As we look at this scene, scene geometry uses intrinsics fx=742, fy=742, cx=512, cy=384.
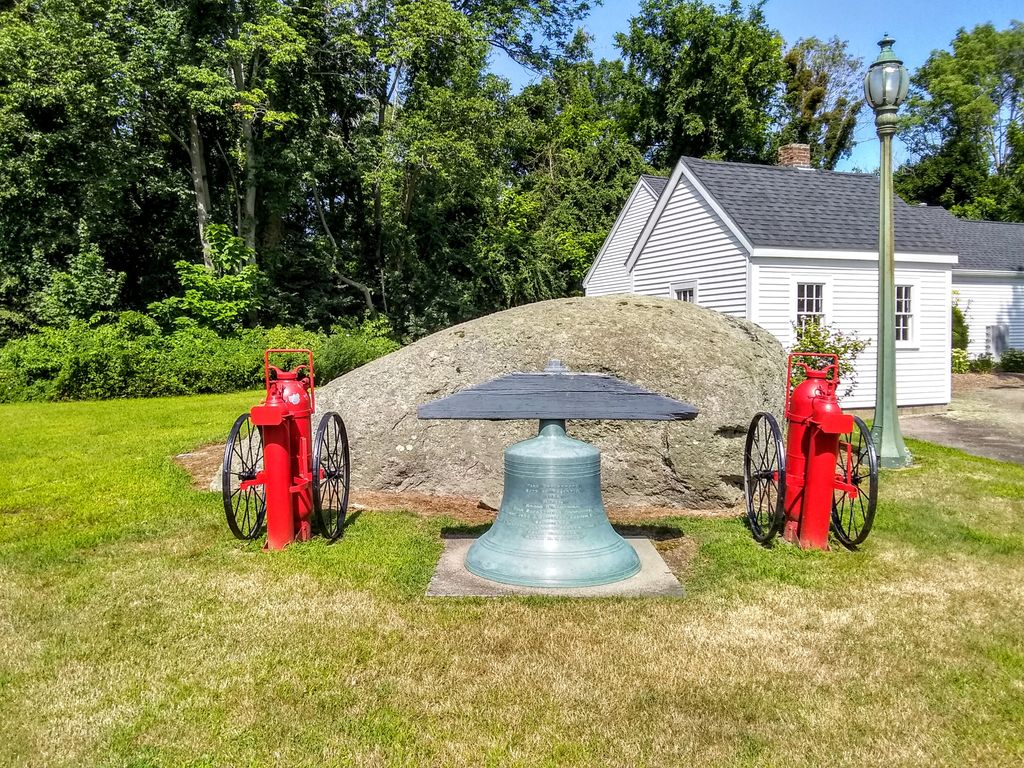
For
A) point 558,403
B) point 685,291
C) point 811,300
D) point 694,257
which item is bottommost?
point 558,403

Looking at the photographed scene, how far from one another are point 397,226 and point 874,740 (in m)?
21.2

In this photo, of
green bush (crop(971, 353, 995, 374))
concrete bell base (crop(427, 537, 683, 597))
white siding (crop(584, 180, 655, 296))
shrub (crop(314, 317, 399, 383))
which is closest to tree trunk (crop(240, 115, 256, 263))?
shrub (crop(314, 317, 399, 383))

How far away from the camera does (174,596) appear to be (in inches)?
183

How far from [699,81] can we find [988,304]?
1425cm

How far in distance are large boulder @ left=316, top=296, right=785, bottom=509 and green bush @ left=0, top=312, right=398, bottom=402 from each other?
10266mm

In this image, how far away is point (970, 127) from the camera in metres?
41.7

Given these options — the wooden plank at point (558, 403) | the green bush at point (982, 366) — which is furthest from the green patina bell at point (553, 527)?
the green bush at point (982, 366)

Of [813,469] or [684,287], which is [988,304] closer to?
[684,287]

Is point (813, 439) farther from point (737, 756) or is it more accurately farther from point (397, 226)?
point (397, 226)

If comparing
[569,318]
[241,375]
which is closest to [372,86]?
[241,375]

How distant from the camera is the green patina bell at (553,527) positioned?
4.79 meters

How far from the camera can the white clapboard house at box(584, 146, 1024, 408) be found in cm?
1378

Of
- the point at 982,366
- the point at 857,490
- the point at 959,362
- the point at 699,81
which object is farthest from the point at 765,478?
the point at 699,81

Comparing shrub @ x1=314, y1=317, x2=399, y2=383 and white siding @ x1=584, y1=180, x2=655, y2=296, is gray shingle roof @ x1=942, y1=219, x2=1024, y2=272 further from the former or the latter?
shrub @ x1=314, y1=317, x2=399, y2=383
